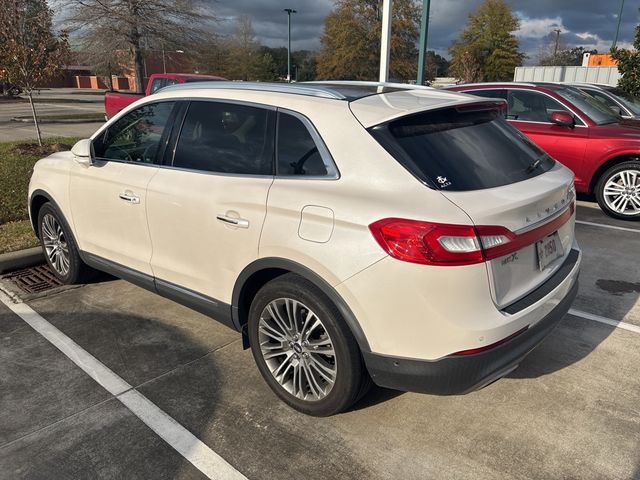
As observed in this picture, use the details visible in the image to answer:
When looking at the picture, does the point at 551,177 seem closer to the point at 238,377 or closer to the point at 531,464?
the point at 531,464

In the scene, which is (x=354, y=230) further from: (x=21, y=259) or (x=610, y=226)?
(x=610, y=226)

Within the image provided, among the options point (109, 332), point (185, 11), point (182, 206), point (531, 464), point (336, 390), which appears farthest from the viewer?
point (185, 11)

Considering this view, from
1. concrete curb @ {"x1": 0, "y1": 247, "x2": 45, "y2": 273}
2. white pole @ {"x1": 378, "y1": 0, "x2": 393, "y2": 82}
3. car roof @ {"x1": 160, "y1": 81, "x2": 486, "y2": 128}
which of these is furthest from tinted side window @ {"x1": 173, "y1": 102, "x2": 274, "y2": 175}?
white pole @ {"x1": 378, "y1": 0, "x2": 393, "y2": 82}

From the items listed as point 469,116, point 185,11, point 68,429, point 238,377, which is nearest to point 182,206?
point 238,377

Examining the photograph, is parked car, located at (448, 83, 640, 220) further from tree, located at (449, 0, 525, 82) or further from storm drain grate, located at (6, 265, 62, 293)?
tree, located at (449, 0, 525, 82)

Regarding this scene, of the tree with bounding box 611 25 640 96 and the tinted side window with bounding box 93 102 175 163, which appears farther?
the tree with bounding box 611 25 640 96

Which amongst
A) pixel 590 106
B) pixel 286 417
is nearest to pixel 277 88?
pixel 286 417

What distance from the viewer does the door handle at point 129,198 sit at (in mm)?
3607

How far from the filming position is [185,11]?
2228cm

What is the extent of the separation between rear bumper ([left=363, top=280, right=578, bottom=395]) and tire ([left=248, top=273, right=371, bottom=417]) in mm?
151

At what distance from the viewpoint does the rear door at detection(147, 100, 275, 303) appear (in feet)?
9.65

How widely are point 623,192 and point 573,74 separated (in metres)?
25.2

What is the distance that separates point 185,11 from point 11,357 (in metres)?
21.8

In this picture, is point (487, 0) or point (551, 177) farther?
point (487, 0)
